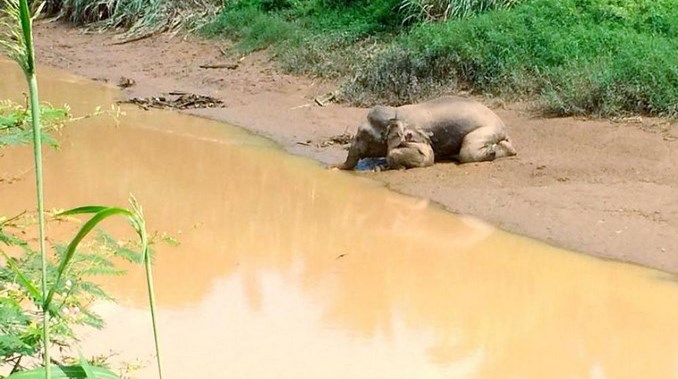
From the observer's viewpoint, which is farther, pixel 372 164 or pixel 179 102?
pixel 179 102

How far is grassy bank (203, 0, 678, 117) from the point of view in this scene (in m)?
9.47

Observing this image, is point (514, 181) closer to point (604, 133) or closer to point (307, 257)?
point (604, 133)

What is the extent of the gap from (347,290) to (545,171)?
2.98 metres

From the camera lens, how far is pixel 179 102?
12125 millimetres

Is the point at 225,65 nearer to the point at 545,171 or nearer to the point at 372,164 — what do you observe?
the point at 372,164

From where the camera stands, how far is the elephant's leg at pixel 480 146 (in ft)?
28.6

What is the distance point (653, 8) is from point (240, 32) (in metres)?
6.24

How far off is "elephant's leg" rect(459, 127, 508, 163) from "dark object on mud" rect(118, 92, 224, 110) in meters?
4.10

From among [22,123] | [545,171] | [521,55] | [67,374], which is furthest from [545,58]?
[67,374]

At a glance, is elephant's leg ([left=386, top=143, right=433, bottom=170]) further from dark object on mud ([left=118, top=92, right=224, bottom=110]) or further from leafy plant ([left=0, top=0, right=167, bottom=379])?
leafy plant ([left=0, top=0, right=167, bottom=379])

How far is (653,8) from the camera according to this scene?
11.2 meters

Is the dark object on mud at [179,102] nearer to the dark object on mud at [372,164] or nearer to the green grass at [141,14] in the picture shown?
the dark object on mud at [372,164]

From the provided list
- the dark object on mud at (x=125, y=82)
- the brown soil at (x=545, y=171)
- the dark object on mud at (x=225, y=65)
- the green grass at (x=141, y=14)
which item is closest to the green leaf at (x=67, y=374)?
the brown soil at (x=545, y=171)

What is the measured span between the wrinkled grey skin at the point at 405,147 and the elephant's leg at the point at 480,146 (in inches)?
12.0
